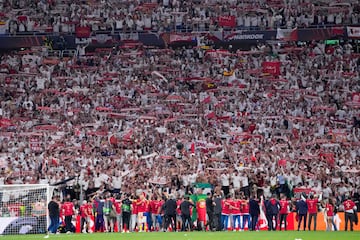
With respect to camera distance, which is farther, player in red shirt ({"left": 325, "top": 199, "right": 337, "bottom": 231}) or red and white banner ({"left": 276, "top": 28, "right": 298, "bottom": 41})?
red and white banner ({"left": 276, "top": 28, "right": 298, "bottom": 41})

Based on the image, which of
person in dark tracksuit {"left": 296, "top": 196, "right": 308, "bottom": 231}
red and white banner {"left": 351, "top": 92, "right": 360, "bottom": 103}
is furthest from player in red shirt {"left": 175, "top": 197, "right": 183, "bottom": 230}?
red and white banner {"left": 351, "top": 92, "right": 360, "bottom": 103}

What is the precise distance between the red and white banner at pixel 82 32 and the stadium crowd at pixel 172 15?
34 centimetres

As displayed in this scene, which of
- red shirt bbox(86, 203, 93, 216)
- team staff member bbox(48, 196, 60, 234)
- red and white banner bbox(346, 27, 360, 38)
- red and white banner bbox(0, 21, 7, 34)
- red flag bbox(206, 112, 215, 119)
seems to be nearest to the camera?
team staff member bbox(48, 196, 60, 234)

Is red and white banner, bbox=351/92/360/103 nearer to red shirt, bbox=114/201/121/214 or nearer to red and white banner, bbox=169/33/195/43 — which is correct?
red and white banner, bbox=169/33/195/43

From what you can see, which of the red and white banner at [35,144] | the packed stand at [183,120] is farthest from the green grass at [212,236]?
the red and white banner at [35,144]

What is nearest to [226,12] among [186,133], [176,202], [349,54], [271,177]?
[349,54]

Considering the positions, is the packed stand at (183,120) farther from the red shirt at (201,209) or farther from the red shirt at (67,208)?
the red shirt at (67,208)

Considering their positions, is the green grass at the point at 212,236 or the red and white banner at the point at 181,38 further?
the red and white banner at the point at 181,38

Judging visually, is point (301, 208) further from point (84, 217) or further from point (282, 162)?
point (84, 217)

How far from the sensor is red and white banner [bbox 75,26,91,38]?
55.3 m

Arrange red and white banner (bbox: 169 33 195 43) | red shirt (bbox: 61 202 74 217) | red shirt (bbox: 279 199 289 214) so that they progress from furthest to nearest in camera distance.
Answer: red and white banner (bbox: 169 33 195 43) → red shirt (bbox: 279 199 289 214) → red shirt (bbox: 61 202 74 217)

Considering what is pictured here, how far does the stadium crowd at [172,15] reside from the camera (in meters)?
55.2

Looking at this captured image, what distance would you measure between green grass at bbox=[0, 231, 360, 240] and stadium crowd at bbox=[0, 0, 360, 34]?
76.4 ft

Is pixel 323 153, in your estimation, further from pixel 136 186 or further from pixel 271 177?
pixel 136 186
